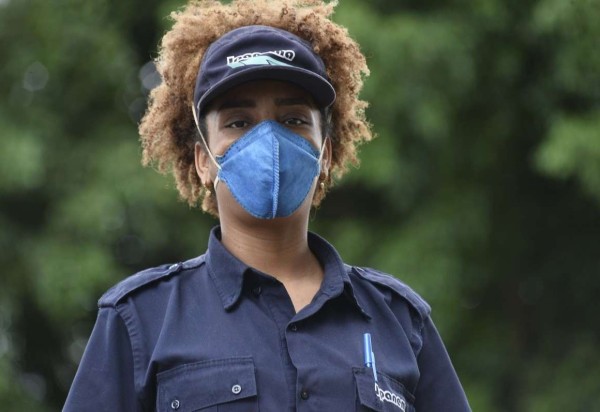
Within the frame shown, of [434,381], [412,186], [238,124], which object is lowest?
[412,186]

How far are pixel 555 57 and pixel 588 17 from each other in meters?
0.50

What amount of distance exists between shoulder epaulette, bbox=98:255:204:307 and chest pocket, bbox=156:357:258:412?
214 millimetres

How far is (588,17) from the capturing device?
8.05m

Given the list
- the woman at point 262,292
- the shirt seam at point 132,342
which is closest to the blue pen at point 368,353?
the woman at point 262,292

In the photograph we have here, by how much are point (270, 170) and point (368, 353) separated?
0.44m

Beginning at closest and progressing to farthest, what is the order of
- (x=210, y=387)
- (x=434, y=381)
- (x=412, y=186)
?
(x=210, y=387), (x=434, y=381), (x=412, y=186)

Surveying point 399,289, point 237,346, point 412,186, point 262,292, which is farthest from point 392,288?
point 412,186

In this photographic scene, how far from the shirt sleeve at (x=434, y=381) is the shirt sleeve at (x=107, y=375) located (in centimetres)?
65

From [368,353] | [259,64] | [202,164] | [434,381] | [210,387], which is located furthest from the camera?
[202,164]

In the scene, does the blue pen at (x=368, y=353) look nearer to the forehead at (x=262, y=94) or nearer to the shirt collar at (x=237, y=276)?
the shirt collar at (x=237, y=276)

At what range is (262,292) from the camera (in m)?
3.00

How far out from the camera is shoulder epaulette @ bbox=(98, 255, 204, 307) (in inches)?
116

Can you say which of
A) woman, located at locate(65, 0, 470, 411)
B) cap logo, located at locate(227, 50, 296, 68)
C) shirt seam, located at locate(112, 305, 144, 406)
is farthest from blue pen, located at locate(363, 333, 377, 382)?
cap logo, located at locate(227, 50, 296, 68)

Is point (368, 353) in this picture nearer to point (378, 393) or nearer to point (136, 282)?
point (378, 393)
